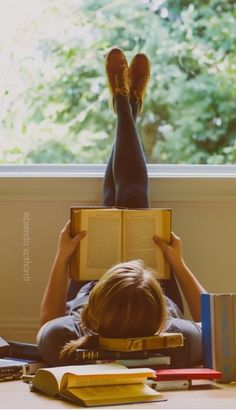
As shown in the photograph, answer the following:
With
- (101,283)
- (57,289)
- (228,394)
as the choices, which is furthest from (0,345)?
(228,394)

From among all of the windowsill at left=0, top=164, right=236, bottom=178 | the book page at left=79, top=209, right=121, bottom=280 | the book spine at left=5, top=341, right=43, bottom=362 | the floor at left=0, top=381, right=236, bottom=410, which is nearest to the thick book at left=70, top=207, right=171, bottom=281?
the book page at left=79, top=209, right=121, bottom=280

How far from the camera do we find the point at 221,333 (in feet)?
7.11

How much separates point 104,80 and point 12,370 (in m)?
1.66

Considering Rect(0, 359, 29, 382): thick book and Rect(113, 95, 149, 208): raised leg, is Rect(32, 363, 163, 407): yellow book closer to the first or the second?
Rect(0, 359, 29, 382): thick book

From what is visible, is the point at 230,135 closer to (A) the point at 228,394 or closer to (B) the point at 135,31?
(B) the point at 135,31

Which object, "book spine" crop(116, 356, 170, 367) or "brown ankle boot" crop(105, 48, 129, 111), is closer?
"book spine" crop(116, 356, 170, 367)

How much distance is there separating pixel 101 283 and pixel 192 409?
0.49 metres

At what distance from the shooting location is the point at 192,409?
5.84ft

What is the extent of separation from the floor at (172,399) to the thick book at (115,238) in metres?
0.64

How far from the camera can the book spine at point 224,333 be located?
2.15m

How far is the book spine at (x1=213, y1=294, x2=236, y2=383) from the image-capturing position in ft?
7.06

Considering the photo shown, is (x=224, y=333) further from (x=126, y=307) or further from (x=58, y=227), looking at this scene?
(x=58, y=227)

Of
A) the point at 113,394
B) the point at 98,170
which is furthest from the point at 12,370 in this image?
the point at 98,170

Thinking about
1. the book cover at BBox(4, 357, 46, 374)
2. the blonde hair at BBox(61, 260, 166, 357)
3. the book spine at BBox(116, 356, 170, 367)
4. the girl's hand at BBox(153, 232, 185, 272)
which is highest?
the girl's hand at BBox(153, 232, 185, 272)
